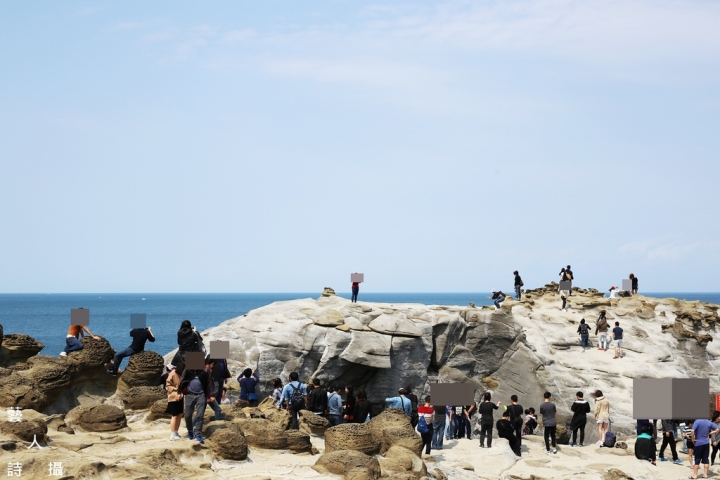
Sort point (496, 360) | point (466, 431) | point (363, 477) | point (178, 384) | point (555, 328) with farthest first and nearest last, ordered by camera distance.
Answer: point (555, 328)
point (496, 360)
point (466, 431)
point (178, 384)
point (363, 477)

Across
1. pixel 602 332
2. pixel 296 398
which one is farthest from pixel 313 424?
pixel 602 332

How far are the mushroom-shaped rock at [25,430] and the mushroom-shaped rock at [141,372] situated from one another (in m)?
5.04

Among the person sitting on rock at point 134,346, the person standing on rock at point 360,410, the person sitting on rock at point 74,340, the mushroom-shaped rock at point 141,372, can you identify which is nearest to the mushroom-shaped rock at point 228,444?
the person standing on rock at point 360,410

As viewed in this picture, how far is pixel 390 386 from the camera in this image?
3094 cm

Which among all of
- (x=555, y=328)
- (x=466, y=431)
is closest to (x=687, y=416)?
(x=466, y=431)

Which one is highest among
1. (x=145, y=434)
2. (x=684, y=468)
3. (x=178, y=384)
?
(x=178, y=384)

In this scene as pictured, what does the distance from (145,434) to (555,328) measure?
84.4 feet

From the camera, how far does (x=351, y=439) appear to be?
17.0 m

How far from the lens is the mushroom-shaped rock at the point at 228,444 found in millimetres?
15984

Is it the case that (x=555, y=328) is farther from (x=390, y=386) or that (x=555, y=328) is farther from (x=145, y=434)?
(x=145, y=434)

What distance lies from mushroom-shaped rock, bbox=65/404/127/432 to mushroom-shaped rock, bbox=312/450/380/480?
15.9 ft

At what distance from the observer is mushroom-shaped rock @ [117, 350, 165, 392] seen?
20219 mm
